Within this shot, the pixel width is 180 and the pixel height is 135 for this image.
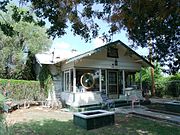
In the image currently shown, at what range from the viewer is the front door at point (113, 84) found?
2019 cm

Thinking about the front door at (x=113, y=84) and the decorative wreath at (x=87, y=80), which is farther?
the front door at (x=113, y=84)

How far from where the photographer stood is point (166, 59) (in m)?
16.1

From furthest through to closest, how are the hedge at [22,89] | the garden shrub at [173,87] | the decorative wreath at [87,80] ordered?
the garden shrub at [173,87], the hedge at [22,89], the decorative wreath at [87,80]

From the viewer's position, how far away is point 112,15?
10266 millimetres

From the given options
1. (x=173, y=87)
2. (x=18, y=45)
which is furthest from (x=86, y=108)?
(x=18, y=45)

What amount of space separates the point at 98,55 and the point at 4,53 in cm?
1624

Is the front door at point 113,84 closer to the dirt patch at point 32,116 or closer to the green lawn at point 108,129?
the dirt patch at point 32,116

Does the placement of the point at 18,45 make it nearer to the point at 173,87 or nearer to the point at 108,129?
the point at 173,87

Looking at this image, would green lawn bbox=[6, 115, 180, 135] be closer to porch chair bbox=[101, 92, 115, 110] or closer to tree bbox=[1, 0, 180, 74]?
tree bbox=[1, 0, 180, 74]

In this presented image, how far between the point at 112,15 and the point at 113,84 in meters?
10.9

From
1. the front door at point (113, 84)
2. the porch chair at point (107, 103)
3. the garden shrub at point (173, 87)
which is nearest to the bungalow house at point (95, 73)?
the front door at point (113, 84)

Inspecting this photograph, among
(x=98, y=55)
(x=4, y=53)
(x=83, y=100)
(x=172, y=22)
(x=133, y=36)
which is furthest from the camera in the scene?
(x=4, y=53)

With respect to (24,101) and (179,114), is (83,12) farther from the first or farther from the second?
(24,101)

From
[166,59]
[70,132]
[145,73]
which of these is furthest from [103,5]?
[145,73]
